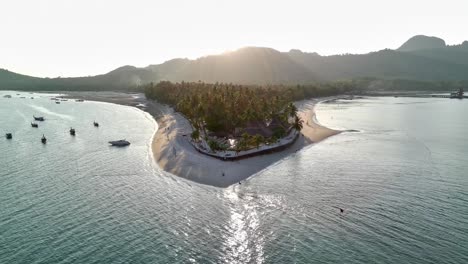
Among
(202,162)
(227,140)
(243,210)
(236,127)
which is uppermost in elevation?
(236,127)

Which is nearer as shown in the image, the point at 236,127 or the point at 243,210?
the point at 243,210

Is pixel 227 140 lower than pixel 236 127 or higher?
lower

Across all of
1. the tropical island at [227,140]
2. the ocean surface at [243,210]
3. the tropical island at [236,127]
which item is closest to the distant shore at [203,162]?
the tropical island at [227,140]

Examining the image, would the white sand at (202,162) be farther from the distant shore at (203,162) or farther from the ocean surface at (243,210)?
the ocean surface at (243,210)

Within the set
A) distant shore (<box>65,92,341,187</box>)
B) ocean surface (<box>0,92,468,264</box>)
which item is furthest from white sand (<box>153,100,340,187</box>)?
ocean surface (<box>0,92,468,264</box>)

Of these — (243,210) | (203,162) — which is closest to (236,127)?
(203,162)

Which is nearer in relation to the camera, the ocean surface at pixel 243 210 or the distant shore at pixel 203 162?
the ocean surface at pixel 243 210

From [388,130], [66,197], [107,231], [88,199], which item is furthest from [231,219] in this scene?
[388,130]

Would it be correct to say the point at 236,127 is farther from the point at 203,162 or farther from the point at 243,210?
the point at 243,210
